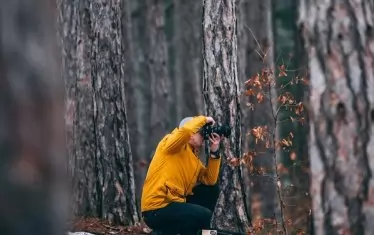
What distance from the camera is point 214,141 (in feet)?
33.9

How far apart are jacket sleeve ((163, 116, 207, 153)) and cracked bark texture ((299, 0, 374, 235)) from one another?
14.6 ft

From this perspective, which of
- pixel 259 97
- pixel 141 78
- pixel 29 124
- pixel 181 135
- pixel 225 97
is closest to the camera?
pixel 29 124

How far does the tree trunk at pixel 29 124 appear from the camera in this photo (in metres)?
3.18

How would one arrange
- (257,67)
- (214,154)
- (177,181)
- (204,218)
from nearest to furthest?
(177,181) < (204,218) < (214,154) < (257,67)

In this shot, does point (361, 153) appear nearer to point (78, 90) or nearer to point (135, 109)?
point (78, 90)

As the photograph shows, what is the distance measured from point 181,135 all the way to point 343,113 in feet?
14.8

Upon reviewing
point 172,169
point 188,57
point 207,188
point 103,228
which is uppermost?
point 188,57

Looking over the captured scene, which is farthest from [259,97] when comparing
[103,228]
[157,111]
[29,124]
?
[157,111]

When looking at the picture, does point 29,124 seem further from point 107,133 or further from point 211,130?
point 107,133

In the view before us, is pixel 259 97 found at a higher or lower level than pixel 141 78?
lower

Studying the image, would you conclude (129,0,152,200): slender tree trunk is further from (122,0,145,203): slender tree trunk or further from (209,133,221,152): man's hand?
(209,133,221,152): man's hand

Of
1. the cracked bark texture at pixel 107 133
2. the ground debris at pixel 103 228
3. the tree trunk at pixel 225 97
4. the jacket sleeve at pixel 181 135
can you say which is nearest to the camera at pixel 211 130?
the jacket sleeve at pixel 181 135

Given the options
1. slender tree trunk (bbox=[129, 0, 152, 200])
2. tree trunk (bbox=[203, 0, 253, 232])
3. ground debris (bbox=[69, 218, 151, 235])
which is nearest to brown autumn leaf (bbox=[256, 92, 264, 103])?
tree trunk (bbox=[203, 0, 253, 232])

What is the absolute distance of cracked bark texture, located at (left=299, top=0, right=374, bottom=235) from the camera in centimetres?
520
